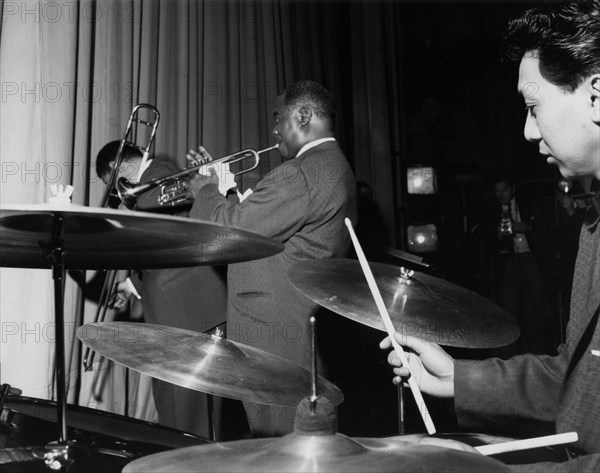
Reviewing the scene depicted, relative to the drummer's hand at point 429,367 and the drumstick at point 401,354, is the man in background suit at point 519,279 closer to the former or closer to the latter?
the drummer's hand at point 429,367

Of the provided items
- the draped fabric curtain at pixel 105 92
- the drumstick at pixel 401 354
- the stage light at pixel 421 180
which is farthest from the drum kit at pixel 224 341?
the stage light at pixel 421 180

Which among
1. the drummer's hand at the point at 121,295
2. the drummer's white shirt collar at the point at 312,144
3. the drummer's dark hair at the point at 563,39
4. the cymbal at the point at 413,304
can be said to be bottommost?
the cymbal at the point at 413,304

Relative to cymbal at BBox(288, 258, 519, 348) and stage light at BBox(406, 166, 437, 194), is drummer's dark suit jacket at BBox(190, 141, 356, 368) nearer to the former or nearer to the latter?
cymbal at BBox(288, 258, 519, 348)

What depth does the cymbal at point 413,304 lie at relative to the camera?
4.71ft

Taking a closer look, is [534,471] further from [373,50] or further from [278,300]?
[373,50]

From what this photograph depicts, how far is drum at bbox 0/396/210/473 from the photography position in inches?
37.7

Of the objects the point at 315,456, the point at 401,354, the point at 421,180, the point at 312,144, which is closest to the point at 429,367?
the point at 401,354

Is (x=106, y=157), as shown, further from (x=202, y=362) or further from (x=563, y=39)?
(x=563, y=39)

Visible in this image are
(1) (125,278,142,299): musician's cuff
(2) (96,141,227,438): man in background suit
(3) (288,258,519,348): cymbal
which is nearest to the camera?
(3) (288,258,519,348): cymbal

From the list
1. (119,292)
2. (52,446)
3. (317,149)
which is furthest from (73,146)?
(52,446)

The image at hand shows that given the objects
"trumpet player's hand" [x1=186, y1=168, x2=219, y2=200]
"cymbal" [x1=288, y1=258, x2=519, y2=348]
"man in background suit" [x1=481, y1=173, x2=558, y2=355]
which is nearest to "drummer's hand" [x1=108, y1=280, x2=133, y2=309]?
"trumpet player's hand" [x1=186, y1=168, x2=219, y2=200]

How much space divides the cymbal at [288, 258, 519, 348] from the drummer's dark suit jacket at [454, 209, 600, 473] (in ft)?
0.48

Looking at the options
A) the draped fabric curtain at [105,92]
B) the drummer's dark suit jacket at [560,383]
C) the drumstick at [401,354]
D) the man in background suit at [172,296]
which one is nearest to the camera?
the drummer's dark suit jacket at [560,383]

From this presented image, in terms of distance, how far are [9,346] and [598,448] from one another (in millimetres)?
1828
